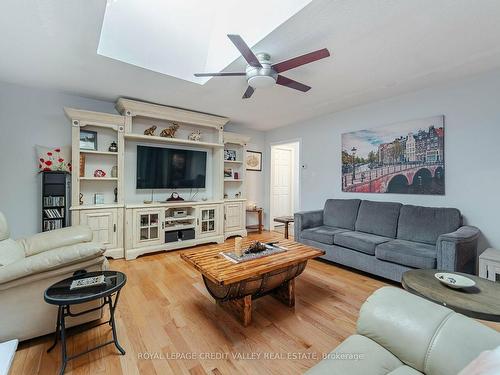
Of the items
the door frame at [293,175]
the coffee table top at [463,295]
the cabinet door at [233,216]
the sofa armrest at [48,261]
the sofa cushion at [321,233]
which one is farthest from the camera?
the door frame at [293,175]

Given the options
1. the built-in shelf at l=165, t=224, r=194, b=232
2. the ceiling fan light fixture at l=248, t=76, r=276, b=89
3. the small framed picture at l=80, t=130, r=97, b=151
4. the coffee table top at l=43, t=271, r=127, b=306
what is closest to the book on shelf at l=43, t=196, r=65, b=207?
the small framed picture at l=80, t=130, r=97, b=151

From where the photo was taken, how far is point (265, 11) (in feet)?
6.33

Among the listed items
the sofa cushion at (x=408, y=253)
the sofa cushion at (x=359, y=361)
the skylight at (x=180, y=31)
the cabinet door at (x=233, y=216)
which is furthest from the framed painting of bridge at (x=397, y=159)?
the sofa cushion at (x=359, y=361)

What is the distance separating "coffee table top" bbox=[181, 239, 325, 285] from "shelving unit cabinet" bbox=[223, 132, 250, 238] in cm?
219

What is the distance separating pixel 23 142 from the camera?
3170 millimetres

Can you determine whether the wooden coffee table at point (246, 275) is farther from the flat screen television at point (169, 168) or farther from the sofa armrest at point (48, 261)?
the flat screen television at point (169, 168)

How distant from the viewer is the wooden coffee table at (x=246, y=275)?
5.83ft

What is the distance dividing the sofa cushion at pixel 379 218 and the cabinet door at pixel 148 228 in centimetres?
305

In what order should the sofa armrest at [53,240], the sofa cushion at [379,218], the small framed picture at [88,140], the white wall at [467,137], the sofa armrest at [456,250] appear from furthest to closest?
the small framed picture at [88,140]
the sofa cushion at [379,218]
the white wall at [467,137]
the sofa armrest at [456,250]
the sofa armrest at [53,240]

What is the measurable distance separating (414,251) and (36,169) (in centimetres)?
481

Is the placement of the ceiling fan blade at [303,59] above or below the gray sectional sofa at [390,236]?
above

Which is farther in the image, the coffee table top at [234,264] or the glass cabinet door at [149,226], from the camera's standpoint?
the glass cabinet door at [149,226]

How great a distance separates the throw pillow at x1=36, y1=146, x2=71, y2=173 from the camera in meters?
3.08

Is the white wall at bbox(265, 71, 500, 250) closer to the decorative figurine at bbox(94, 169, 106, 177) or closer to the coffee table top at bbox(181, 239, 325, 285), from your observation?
the coffee table top at bbox(181, 239, 325, 285)
